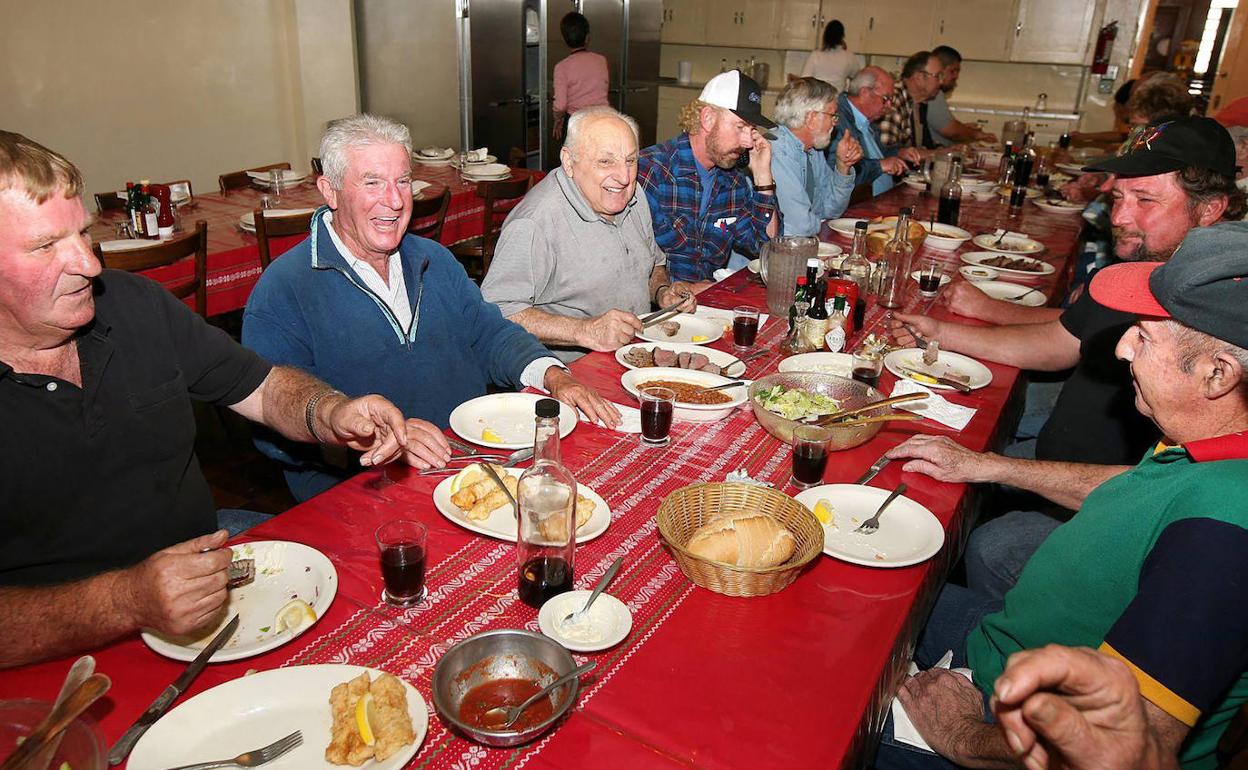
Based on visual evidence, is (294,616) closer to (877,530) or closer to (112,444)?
(112,444)

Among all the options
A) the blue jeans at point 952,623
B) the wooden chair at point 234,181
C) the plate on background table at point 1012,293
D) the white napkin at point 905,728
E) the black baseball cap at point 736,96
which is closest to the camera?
the white napkin at point 905,728

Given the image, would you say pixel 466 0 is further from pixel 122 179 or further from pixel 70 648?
pixel 70 648

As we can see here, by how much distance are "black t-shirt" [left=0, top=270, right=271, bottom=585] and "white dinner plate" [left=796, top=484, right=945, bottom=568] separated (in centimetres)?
140

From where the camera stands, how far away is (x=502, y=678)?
1.30m

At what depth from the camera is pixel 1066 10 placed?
927 centimetres

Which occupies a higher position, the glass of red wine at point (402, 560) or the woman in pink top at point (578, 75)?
the woman in pink top at point (578, 75)

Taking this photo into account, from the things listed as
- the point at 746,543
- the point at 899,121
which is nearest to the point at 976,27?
the point at 899,121

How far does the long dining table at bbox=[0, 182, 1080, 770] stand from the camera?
122cm

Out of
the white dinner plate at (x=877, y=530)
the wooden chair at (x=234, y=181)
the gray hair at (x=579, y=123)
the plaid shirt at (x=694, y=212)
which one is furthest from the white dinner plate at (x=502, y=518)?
the wooden chair at (x=234, y=181)

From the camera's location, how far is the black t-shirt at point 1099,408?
2672 mm

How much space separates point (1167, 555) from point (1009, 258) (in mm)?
3297

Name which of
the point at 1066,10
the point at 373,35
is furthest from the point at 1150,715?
the point at 1066,10

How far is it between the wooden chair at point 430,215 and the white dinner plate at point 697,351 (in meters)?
2.00

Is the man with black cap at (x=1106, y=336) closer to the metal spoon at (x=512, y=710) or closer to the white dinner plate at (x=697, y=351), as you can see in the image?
the white dinner plate at (x=697, y=351)
